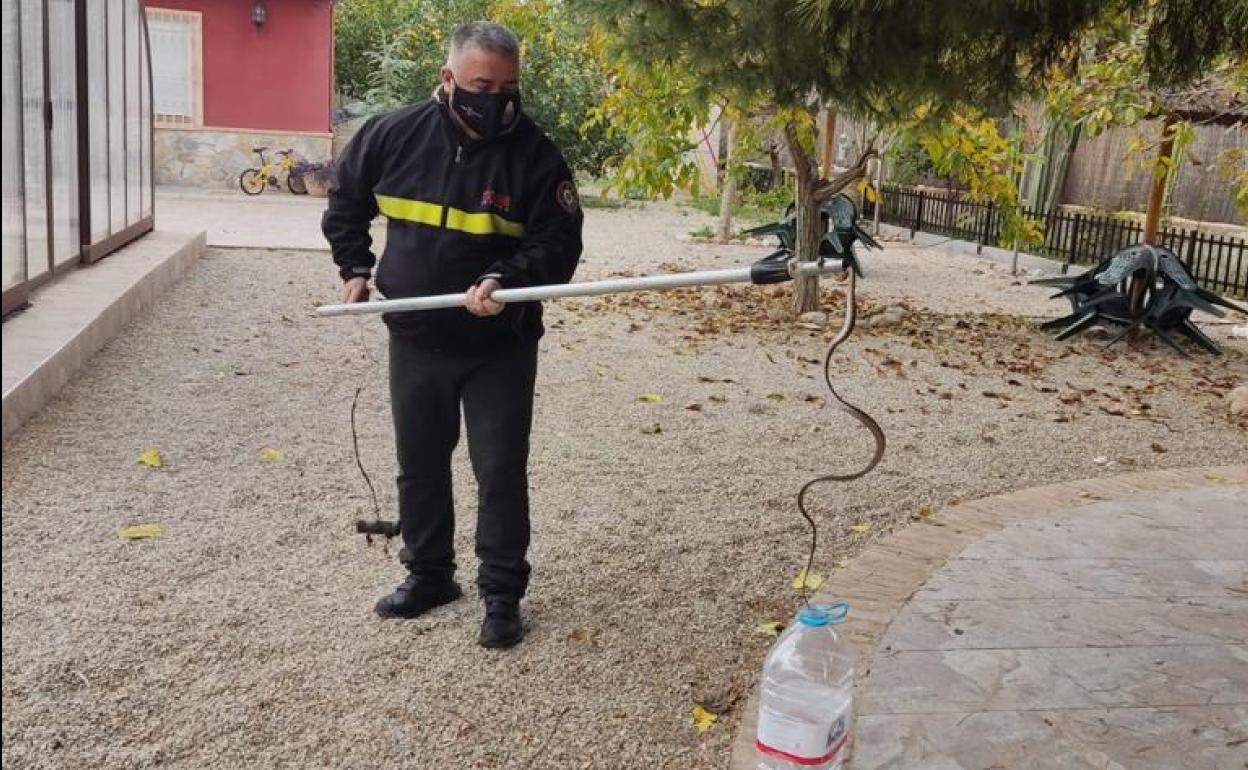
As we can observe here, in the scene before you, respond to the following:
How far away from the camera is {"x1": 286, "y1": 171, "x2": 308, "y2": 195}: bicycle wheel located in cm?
2056

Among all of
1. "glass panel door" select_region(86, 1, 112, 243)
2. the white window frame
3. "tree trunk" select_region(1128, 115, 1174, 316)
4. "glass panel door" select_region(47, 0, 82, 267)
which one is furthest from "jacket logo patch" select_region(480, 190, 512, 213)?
the white window frame

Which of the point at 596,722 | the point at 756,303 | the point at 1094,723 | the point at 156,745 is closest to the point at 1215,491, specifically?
the point at 1094,723

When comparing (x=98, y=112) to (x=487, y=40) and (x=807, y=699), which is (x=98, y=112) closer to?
(x=487, y=40)

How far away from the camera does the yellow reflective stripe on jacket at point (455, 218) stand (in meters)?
3.21

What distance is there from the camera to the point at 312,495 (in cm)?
492

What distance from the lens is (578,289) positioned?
2.78 metres

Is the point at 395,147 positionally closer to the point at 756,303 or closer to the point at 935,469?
the point at 935,469

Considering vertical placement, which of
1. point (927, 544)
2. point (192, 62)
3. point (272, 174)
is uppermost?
point (192, 62)

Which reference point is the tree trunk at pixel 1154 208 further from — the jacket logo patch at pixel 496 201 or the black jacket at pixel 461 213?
the jacket logo patch at pixel 496 201

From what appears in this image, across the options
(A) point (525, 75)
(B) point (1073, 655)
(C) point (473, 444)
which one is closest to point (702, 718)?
(C) point (473, 444)

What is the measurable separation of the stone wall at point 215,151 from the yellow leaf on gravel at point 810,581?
1822 cm

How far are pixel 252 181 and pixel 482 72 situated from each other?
18.5 metres

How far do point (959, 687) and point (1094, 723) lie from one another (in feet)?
1.17

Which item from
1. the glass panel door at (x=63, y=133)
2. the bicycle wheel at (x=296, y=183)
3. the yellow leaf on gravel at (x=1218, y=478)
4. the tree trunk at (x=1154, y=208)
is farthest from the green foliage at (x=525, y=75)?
the yellow leaf on gravel at (x=1218, y=478)
